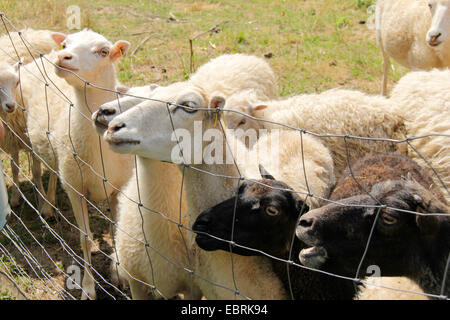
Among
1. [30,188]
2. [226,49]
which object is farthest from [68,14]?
[30,188]

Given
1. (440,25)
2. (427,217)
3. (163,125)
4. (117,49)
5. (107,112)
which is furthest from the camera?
(440,25)

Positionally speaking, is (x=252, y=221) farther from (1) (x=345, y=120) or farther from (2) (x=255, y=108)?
(2) (x=255, y=108)

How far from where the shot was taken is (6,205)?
2637mm

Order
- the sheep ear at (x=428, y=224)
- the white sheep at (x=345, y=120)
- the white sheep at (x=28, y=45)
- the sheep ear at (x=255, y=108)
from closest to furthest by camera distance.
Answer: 1. the sheep ear at (x=428, y=224)
2. the white sheep at (x=345, y=120)
3. the sheep ear at (x=255, y=108)
4. the white sheep at (x=28, y=45)

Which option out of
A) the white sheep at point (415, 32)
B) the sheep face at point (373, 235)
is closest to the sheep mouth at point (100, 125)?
the sheep face at point (373, 235)

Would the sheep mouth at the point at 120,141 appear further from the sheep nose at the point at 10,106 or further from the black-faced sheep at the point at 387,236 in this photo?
the sheep nose at the point at 10,106

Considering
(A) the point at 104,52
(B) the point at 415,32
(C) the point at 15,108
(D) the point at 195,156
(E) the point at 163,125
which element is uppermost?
(A) the point at 104,52

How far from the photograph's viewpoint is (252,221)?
2850mm

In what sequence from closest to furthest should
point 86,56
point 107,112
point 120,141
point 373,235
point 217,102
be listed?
point 373,235
point 120,141
point 217,102
point 107,112
point 86,56

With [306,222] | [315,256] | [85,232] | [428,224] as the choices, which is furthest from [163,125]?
[85,232]

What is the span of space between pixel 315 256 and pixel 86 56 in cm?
262

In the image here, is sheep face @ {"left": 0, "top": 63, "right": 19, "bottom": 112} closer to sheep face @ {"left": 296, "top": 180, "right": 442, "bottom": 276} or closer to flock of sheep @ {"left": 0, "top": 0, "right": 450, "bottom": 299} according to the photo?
flock of sheep @ {"left": 0, "top": 0, "right": 450, "bottom": 299}

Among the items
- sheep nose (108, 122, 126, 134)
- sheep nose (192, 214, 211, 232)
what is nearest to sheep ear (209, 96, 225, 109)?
sheep nose (108, 122, 126, 134)

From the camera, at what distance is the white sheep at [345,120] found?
14.7 feet
